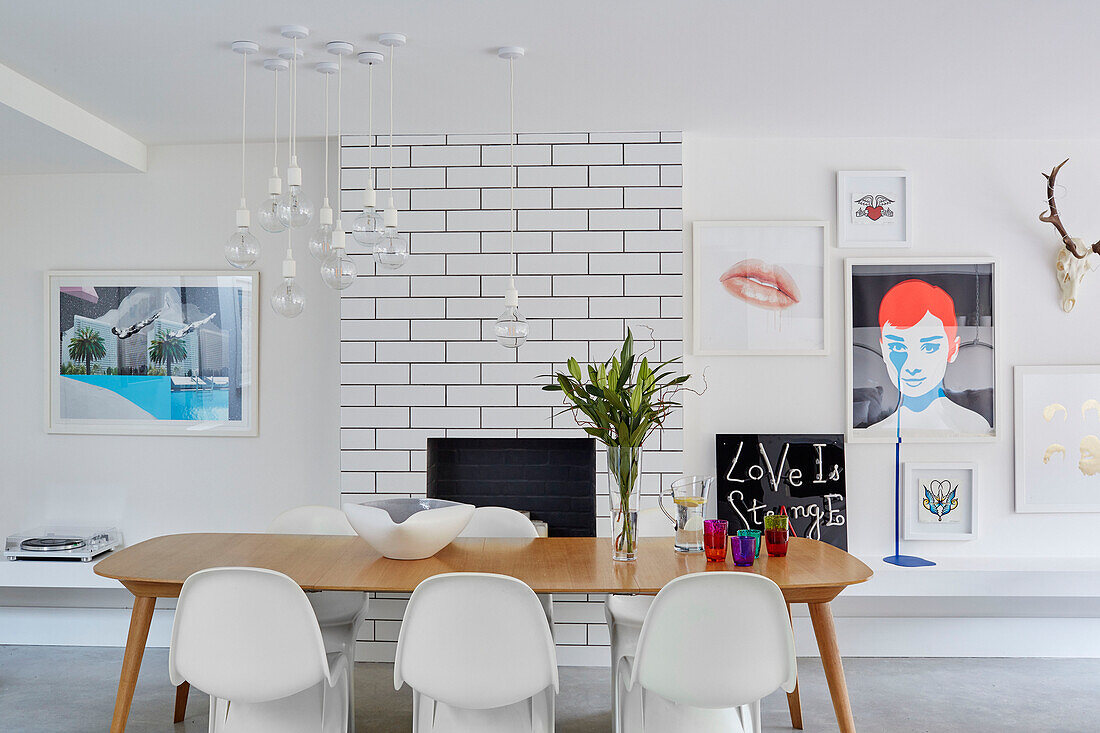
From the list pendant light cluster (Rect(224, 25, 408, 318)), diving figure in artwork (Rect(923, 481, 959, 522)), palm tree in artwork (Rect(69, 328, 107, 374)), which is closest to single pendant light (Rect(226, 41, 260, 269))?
pendant light cluster (Rect(224, 25, 408, 318))

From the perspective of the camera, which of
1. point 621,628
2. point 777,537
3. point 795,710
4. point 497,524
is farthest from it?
point 497,524

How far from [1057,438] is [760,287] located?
5.28 feet

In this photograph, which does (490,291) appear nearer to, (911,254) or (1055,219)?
(911,254)

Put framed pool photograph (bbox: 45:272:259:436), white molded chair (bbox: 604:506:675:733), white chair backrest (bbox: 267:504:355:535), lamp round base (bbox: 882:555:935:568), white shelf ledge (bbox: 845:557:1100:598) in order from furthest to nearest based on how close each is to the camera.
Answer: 1. framed pool photograph (bbox: 45:272:259:436)
2. lamp round base (bbox: 882:555:935:568)
3. white shelf ledge (bbox: 845:557:1100:598)
4. white chair backrest (bbox: 267:504:355:535)
5. white molded chair (bbox: 604:506:675:733)

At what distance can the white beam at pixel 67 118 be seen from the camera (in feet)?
10.3

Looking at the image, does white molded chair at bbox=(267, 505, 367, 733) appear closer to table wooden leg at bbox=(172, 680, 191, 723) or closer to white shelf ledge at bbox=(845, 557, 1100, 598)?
table wooden leg at bbox=(172, 680, 191, 723)

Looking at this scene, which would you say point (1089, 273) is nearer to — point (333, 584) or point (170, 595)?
point (333, 584)

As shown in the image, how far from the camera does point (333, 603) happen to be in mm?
3129

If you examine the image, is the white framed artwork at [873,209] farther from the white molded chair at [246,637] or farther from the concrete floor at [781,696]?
the white molded chair at [246,637]

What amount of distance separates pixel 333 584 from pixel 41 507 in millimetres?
2657

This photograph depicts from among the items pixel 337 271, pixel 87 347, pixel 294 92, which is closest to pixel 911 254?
pixel 337 271

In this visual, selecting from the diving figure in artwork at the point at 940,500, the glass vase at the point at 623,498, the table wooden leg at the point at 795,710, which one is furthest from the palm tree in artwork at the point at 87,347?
the diving figure in artwork at the point at 940,500

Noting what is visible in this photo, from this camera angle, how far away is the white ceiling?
261 centimetres

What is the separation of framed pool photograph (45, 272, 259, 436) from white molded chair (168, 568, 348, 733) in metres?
1.98
